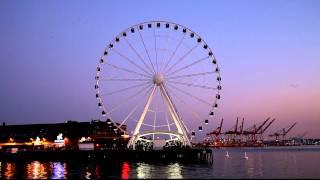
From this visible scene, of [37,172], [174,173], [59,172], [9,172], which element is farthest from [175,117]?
[9,172]

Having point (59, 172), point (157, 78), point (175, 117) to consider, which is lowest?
point (59, 172)

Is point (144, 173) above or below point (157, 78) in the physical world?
below

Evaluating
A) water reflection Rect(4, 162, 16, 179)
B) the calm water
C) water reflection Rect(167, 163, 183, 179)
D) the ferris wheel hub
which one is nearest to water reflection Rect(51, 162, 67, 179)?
the calm water

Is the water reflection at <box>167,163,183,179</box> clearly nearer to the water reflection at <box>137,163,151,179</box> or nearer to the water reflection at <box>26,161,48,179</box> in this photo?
the water reflection at <box>137,163,151,179</box>

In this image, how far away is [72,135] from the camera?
159 m

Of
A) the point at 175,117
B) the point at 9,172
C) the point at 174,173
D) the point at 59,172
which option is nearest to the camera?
the point at 174,173

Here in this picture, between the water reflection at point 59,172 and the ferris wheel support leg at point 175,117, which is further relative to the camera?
the ferris wheel support leg at point 175,117

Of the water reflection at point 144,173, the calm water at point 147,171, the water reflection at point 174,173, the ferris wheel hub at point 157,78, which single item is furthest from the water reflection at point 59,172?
the ferris wheel hub at point 157,78

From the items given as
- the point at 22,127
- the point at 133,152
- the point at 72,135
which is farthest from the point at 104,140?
the point at 133,152

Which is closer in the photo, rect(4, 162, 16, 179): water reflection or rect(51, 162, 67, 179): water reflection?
rect(51, 162, 67, 179): water reflection

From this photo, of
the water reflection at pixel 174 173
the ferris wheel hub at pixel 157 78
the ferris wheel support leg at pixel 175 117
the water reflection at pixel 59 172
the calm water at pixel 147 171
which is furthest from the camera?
the ferris wheel support leg at pixel 175 117

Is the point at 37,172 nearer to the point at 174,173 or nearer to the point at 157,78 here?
the point at 174,173

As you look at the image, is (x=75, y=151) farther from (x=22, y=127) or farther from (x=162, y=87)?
(x=22, y=127)

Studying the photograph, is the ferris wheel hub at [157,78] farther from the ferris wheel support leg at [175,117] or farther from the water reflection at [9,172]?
the water reflection at [9,172]
